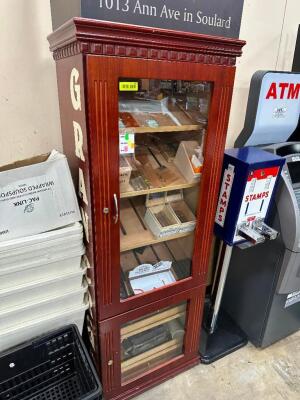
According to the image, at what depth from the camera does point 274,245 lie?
1.59 meters

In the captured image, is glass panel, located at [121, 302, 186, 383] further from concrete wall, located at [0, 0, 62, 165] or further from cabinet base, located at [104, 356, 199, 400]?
concrete wall, located at [0, 0, 62, 165]

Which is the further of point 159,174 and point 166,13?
point 159,174

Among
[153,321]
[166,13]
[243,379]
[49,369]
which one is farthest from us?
[243,379]

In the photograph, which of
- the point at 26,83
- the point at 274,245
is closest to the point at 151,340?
the point at 274,245

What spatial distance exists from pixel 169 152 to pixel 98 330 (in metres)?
0.88

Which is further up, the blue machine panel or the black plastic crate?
the blue machine panel

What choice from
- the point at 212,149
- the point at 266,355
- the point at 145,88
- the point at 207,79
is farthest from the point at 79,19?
the point at 266,355

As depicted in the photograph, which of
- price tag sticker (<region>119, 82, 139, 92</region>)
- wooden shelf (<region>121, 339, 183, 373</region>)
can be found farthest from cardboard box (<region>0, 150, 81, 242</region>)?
wooden shelf (<region>121, 339, 183, 373</region>)

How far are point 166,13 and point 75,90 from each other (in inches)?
15.6

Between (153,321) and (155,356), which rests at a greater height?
(153,321)

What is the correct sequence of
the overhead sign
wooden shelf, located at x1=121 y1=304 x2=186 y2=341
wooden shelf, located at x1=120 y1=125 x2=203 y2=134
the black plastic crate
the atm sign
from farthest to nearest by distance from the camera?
wooden shelf, located at x1=121 y1=304 x2=186 y2=341, the atm sign, the black plastic crate, wooden shelf, located at x1=120 y1=125 x2=203 y2=134, the overhead sign

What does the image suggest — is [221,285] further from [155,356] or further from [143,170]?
[143,170]

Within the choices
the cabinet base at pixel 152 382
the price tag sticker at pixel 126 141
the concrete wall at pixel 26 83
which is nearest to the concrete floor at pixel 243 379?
the cabinet base at pixel 152 382

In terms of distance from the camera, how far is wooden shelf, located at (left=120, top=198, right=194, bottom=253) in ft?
4.31
